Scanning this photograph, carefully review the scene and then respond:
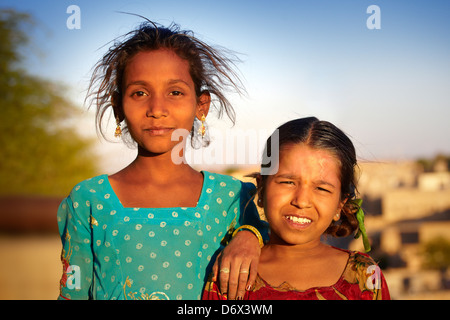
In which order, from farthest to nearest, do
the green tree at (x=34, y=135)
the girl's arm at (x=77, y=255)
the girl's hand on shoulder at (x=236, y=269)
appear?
1. the green tree at (x=34, y=135)
2. the girl's arm at (x=77, y=255)
3. the girl's hand on shoulder at (x=236, y=269)

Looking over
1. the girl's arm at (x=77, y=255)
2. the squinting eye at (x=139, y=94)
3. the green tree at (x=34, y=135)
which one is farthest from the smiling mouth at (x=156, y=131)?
the green tree at (x=34, y=135)

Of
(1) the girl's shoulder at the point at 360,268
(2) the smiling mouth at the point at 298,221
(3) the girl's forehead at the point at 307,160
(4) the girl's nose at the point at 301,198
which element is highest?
(3) the girl's forehead at the point at 307,160

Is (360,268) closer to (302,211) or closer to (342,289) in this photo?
(342,289)

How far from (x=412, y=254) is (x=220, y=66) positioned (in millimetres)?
36089

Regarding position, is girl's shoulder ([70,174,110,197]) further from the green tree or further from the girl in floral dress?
the green tree

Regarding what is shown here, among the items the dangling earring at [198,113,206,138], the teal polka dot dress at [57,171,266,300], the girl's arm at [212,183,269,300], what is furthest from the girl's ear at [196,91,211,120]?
the girl's arm at [212,183,269,300]

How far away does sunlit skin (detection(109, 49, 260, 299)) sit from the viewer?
2107 millimetres

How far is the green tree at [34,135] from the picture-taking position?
18562 millimetres

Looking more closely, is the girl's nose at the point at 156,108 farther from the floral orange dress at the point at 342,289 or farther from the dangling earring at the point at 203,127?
the floral orange dress at the point at 342,289

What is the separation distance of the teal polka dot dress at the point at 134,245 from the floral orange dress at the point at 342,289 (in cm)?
16

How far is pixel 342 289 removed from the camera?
1906 millimetres

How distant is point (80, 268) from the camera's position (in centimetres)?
207

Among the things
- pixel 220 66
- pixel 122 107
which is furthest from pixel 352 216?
pixel 122 107
